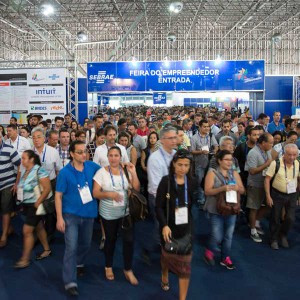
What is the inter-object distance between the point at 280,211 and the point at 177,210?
78.4 inches

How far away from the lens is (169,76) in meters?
11.0

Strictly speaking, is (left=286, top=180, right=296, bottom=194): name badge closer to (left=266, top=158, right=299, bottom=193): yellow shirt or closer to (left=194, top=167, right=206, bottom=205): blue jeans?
(left=266, top=158, right=299, bottom=193): yellow shirt

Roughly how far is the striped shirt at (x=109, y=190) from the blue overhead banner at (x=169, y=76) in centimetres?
787

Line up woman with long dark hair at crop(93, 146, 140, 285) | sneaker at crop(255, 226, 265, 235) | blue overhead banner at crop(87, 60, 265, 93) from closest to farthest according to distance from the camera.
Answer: woman with long dark hair at crop(93, 146, 140, 285), sneaker at crop(255, 226, 265, 235), blue overhead banner at crop(87, 60, 265, 93)

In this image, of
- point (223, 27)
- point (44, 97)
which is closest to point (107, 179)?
point (44, 97)

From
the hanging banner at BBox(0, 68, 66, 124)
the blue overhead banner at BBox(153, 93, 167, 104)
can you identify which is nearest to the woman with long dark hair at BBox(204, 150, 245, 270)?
the hanging banner at BBox(0, 68, 66, 124)

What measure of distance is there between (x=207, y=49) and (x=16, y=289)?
32.4 metres

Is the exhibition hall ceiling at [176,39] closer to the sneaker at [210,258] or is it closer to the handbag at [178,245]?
the sneaker at [210,258]

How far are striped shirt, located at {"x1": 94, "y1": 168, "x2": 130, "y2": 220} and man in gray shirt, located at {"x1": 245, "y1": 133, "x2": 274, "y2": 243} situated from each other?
5.90ft

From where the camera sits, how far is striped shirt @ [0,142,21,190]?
14.2ft

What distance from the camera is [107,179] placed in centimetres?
337

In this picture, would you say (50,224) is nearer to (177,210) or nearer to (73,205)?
(73,205)

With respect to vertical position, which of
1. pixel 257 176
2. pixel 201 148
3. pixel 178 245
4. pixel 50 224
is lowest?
pixel 50 224

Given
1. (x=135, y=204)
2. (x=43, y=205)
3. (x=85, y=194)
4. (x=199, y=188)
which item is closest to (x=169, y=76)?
(x=199, y=188)
